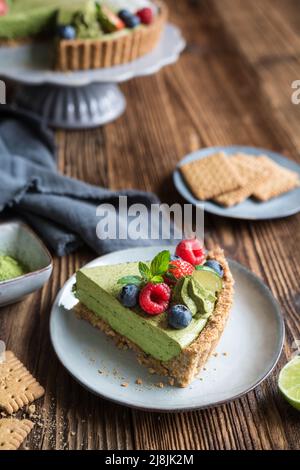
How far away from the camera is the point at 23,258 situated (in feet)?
6.95

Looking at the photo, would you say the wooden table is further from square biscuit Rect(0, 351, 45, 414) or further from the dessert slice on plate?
the dessert slice on plate

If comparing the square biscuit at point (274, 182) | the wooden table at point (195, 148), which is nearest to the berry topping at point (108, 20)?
the wooden table at point (195, 148)

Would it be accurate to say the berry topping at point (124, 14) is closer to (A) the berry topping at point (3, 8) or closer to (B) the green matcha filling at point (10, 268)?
(A) the berry topping at point (3, 8)

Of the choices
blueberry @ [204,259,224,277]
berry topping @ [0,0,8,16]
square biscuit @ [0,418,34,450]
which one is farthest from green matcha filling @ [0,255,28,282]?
berry topping @ [0,0,8,16]

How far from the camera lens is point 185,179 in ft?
8.59

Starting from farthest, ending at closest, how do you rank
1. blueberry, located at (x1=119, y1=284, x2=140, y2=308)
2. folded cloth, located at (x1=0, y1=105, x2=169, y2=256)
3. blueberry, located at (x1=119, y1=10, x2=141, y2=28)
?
blueberry, located at (x1=119, y1=10, x2=141, y2=28), folded cloth, located at (x1=0, y1=105, x2=169, y2=256), blueberry, located at (x1=119, y1=284, x2=140, y2=308)

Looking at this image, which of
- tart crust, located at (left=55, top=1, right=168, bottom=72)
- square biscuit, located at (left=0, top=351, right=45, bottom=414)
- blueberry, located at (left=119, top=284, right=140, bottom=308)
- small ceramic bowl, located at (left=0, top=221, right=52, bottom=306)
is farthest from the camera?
tart crust, located at (left=55, top=1, right=168, bottom=72)

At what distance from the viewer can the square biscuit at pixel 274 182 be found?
2.54 m

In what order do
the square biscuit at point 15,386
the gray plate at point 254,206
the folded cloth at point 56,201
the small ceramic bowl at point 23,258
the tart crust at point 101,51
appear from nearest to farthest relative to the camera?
1. the square biscuit at point 15,386
2. the small ceramic bowl at point 23,258
3. the folded cloth at point 56,201
4. the gray plate at point 254,206
5. the tart crust at point 101,51

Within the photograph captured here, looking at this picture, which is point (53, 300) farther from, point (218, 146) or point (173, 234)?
point (218, 146)

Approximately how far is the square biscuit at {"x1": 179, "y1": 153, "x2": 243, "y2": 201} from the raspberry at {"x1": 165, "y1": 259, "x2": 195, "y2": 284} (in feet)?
2.22

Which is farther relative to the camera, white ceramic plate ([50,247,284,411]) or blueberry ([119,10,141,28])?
blueberry ([119,10,141,28])

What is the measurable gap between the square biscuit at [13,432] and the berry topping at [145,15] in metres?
1.97

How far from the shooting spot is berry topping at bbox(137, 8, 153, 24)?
2943 mm
